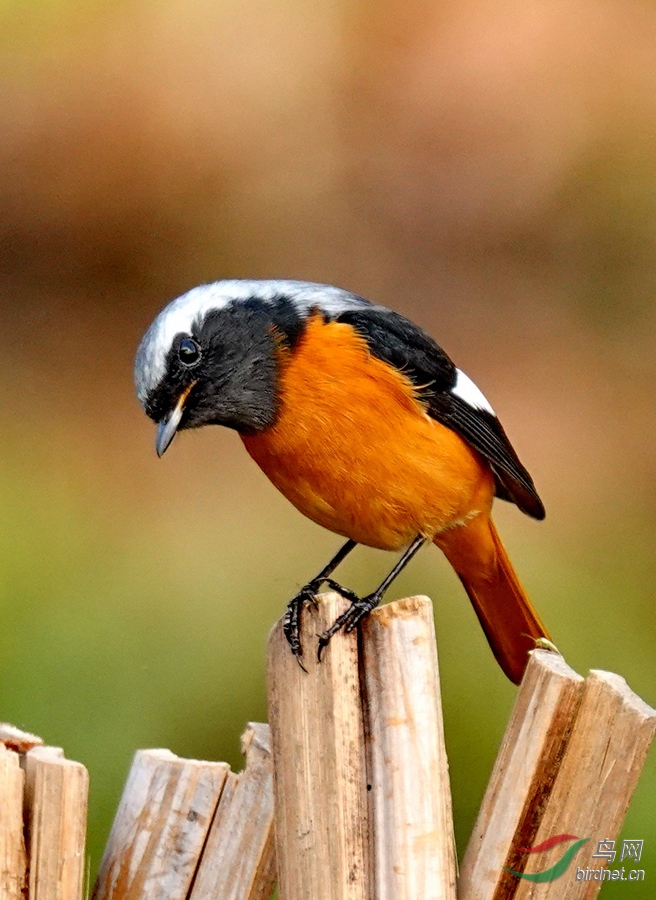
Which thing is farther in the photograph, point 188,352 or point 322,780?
point 188,352

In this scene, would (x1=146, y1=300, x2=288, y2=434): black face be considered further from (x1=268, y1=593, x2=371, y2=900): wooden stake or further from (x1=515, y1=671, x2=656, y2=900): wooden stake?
(x1=515, y1=671, x2=656, y2=900): wooden stake

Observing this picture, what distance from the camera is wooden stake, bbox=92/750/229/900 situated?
186 centimetres

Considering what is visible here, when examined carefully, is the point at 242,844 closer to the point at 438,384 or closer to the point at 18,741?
the point at 18,741

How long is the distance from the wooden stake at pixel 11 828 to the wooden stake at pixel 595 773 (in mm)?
734

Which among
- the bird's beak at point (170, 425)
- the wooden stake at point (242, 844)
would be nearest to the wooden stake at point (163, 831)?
the wooden stake at point (242, 844)

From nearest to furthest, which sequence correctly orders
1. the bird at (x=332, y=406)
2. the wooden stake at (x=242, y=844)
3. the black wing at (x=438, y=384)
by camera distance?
1. the wooden stake at (x=242, y=844)
2. the bird at (x=332, y=406)
3. the black wing at (x=438, y=384)

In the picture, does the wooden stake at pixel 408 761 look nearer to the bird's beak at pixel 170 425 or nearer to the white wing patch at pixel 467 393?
the bird's beak at pixel 170 425

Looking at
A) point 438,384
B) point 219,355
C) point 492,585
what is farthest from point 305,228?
point 219,355

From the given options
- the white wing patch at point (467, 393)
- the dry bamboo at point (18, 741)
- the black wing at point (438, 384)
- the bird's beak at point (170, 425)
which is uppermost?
the white wing patch at point (467, 393)

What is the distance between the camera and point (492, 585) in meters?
3.15

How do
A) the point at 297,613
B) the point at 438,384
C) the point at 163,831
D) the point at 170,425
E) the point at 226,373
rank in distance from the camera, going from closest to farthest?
the point at 163,831, the point at 297,613, the point at 170,425, the point at 226,373, the point at 438,384

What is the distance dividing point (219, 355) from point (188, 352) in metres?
0.09

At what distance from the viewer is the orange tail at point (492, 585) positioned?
9.82 ft

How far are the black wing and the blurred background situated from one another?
4.87ft
